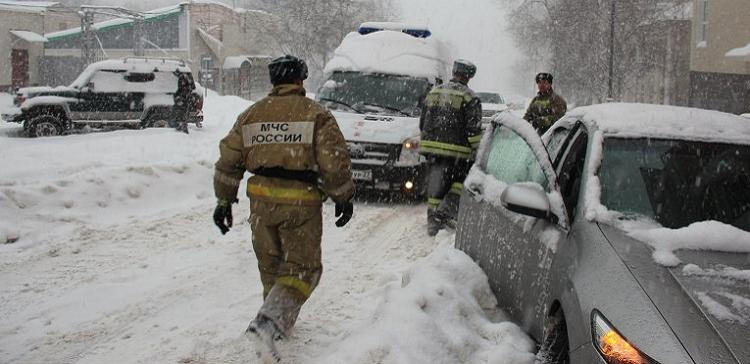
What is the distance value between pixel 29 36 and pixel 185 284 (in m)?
43.5

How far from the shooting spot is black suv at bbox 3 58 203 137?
18109 millimetres

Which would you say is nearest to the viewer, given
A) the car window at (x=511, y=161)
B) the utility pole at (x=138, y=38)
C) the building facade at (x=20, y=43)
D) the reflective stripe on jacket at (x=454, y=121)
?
the car window at (x=511, y=161)

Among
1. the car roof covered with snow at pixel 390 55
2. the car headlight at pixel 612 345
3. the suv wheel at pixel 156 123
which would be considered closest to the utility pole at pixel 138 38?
the suv wheel at pixel 156 123

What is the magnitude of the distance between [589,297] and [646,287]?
263 millimetres

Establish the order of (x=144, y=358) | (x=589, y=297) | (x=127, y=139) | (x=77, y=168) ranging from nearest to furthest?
(x=589, y=297) < (x=144, y=358) < (x=77, y=168) < (x=127, y=139)

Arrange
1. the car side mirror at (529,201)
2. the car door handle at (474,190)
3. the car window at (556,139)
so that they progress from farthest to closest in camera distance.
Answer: the car door handle at (474,190) < the car window at (556,139) < the car side mirror at (529,201)

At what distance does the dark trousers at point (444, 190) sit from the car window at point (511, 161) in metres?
2.22

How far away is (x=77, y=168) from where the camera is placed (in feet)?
34.7

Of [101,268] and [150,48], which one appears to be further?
[150,48]

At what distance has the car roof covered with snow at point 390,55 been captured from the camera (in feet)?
37.3

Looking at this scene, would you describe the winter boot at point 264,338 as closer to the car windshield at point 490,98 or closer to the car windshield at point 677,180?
the car windshield at point 677,180

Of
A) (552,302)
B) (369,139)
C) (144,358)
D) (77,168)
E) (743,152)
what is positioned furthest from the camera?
(77,168)

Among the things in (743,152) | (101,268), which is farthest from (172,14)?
(743,152)

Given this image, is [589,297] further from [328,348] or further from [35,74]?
[35,74]
